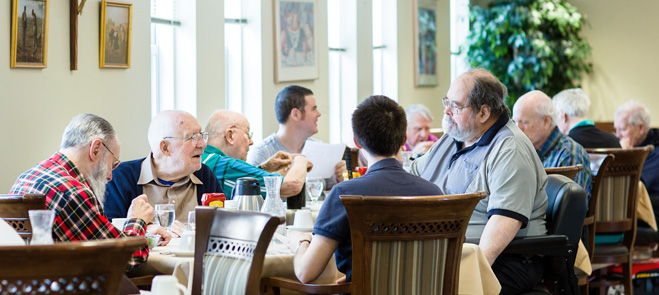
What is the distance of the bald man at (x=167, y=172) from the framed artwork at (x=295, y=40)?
361cm

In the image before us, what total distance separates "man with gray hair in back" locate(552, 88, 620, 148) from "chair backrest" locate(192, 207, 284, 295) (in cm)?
420

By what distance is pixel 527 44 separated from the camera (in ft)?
35.0

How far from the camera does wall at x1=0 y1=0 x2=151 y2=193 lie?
486 centimetres

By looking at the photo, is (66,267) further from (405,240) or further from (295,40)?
(295,40)

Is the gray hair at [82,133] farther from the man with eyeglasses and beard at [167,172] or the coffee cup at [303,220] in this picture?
the coffee cup at [303,220]

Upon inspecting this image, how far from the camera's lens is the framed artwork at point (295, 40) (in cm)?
750

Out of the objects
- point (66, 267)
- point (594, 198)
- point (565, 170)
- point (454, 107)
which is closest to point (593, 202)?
point (594, 198)

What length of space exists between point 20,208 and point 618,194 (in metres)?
3.52

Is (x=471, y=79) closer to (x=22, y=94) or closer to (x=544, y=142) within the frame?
(x=544, y=142)

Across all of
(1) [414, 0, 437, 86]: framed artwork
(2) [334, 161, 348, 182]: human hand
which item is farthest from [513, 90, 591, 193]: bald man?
(1) [414, 0, 437, 86]: framed artwork

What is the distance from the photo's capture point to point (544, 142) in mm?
5137

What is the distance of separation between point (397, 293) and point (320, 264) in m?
0.27

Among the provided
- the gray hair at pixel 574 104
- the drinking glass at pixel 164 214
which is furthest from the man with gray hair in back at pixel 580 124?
the drinking glass at pixel 164 214

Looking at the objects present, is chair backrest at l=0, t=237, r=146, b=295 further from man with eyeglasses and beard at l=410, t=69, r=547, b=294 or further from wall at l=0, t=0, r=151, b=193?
wall at l=0, t=0, r=151, b=193
